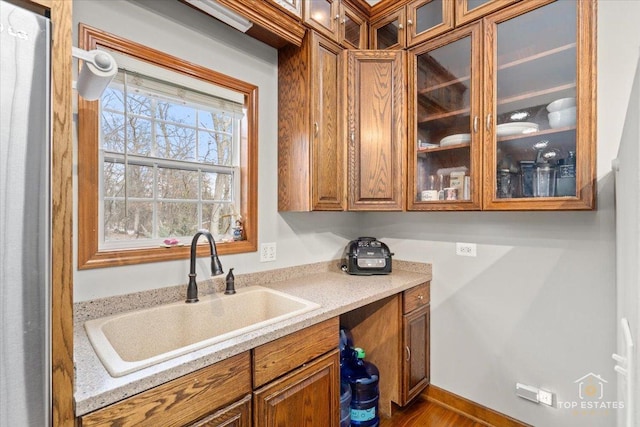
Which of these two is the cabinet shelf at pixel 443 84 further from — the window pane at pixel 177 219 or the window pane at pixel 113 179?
the window pane at pixel 113 179

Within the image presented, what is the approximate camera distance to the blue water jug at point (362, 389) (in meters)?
1.79

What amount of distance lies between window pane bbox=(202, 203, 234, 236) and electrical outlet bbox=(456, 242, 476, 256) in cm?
147

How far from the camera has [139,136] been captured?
1.48 m

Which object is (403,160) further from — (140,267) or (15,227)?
(15,227)

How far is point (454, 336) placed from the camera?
202 centimetres

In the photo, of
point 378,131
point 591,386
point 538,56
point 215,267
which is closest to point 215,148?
point 215,267

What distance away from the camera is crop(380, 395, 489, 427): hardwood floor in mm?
1871

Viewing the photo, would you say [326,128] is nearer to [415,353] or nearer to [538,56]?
[538,56]

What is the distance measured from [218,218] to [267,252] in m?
0.36

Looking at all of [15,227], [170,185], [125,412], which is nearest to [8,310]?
[15,227]

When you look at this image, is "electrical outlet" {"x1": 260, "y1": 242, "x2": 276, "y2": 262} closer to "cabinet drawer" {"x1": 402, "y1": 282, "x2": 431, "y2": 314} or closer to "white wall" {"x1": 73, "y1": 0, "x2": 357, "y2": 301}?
"white wall" {"x1": 73, "y1": 0, "x2": 357, "y2": 301}

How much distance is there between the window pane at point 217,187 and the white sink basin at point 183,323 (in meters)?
0.55

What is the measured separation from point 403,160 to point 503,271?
91 centimetres

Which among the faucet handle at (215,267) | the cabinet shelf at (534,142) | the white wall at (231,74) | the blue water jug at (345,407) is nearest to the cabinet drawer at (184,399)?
the faucet handle at (215,267)
